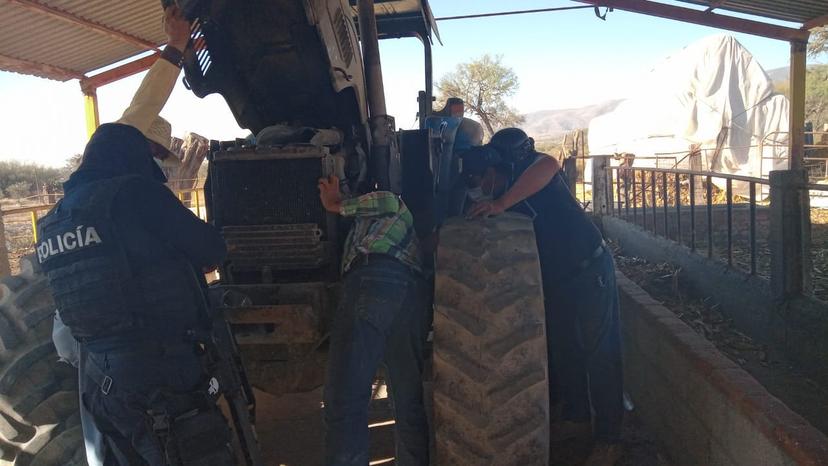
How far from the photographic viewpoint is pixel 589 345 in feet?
11.8

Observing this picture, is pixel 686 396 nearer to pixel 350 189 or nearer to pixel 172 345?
pixel 350 189

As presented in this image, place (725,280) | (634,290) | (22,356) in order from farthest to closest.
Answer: (725,280) < (634,290) < (22,356)

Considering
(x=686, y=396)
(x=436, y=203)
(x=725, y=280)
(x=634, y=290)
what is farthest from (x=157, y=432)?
(x=725, y=280)

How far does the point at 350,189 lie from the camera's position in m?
3.50

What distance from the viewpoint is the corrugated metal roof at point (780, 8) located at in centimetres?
783

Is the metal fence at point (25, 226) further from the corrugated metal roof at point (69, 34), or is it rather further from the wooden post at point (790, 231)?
the wooden post at point (790, 231)

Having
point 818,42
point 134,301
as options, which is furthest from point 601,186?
point 818,42

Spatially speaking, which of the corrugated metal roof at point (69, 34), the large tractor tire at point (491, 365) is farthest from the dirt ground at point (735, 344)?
the corrugated metal roof at point (69, 34)

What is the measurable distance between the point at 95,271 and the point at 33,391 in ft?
4.42

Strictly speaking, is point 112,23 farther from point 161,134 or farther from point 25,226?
point 25,226

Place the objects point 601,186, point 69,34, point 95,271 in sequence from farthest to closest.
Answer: point 601,186, point 69,34, point 95,271

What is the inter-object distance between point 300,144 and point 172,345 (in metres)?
1.19

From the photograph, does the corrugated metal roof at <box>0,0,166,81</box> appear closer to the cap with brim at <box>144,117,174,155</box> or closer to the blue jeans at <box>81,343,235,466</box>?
the cap with brim at <box>144,117,174,155</box>

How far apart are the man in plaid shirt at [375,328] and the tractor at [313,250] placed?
152 millimetres
